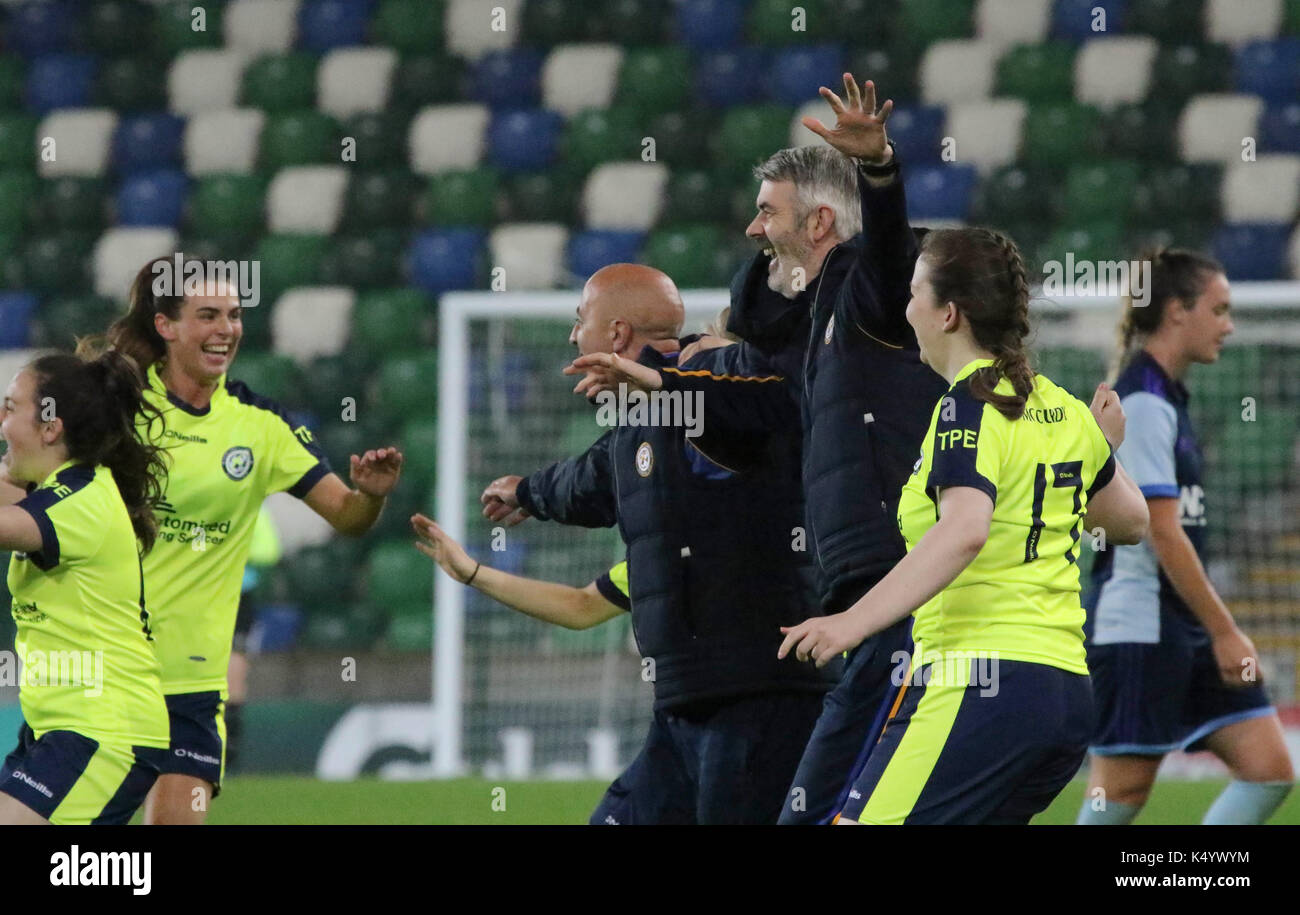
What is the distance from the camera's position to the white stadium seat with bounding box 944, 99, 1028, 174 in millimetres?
13180

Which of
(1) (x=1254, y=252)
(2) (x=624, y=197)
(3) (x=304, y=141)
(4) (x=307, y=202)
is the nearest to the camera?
(1) (x=1254, y=252)

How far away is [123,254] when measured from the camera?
13.8 meters

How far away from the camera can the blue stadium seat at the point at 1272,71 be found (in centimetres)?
1292

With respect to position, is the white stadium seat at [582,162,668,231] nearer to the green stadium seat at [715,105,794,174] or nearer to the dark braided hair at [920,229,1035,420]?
the green stadium seat at [715,105,794,174]

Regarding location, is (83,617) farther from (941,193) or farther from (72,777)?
(941,193)

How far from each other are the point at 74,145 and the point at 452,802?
8584mm

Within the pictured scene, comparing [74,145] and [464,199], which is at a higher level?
[74,145]

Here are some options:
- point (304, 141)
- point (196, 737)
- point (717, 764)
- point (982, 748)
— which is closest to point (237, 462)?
point (196, 737)

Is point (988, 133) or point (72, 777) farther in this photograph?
point (988, 133)

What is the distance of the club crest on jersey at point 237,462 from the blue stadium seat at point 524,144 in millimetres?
9234

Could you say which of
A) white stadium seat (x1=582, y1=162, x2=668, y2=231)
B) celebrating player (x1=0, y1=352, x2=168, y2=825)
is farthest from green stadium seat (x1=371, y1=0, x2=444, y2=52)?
celebrating player (x1=0, y1=352, x2=168, y2=825)

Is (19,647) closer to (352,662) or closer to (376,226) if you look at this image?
(352,662)
